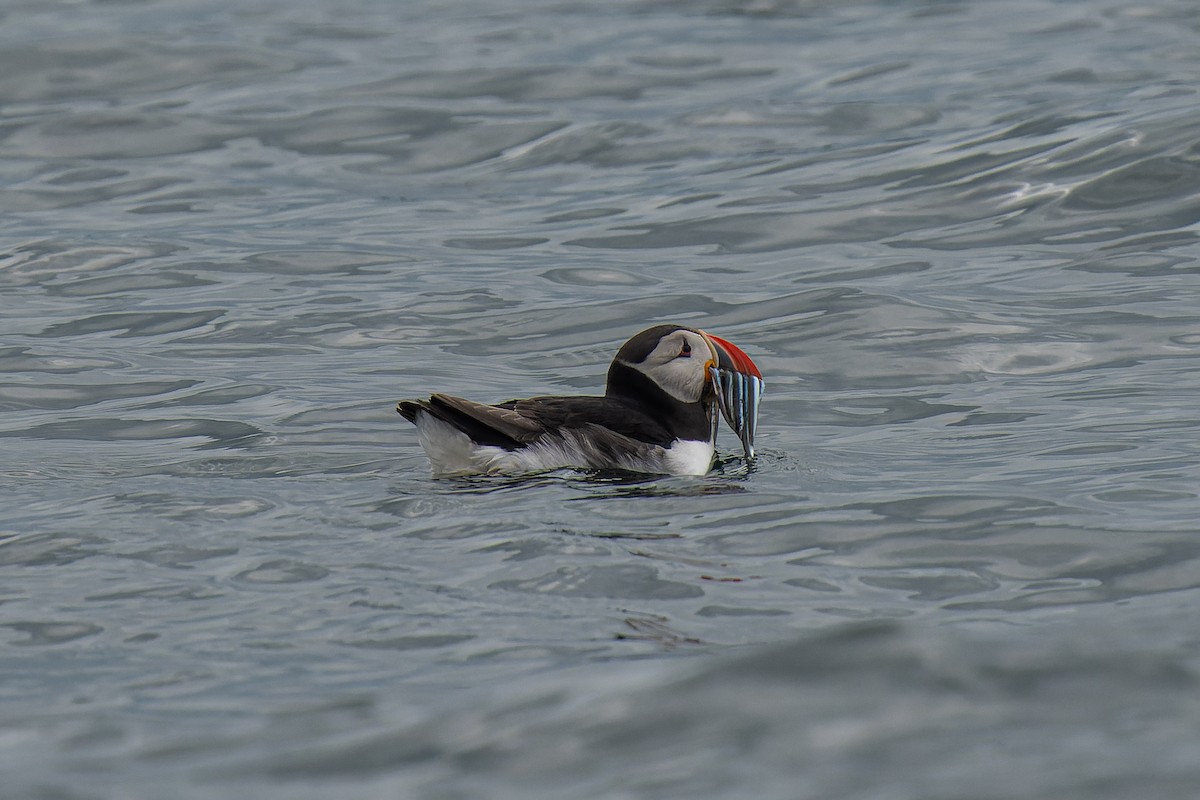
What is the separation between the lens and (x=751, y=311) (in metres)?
12.0

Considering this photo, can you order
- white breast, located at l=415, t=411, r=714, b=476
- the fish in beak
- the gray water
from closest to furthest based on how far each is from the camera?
the gray water < white breast, located at l=415, t=411, r=714, b=476 < the fish in beak

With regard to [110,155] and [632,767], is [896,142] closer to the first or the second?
[110,155]

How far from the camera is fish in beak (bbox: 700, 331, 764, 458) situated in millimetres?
8594

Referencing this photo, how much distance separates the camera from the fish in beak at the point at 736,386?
859cm

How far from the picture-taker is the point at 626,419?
8344 millimetres

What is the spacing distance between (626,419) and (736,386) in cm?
62

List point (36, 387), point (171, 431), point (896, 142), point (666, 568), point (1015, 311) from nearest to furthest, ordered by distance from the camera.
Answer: point (666, 568), point (171, 431), point (36, 387), point (1015, 311), point (896, 142)

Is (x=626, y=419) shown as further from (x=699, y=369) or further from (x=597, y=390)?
(x=597, y=390)

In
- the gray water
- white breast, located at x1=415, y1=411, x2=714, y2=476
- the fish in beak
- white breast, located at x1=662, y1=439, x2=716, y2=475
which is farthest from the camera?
the fish in beak

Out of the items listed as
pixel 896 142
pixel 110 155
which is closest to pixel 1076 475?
pixel 896 142

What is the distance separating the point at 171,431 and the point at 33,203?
7.33m

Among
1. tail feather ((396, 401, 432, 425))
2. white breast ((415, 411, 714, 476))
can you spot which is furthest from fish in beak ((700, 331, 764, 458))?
tail feather ((396, 401, 432, 425))

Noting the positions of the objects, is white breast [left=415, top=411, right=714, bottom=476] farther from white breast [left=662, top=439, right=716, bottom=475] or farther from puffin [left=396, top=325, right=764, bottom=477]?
white breast [left=662, top=439, right=716, bottom=475]

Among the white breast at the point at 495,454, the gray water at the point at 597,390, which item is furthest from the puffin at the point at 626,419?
the gray water at the point at 597,390
